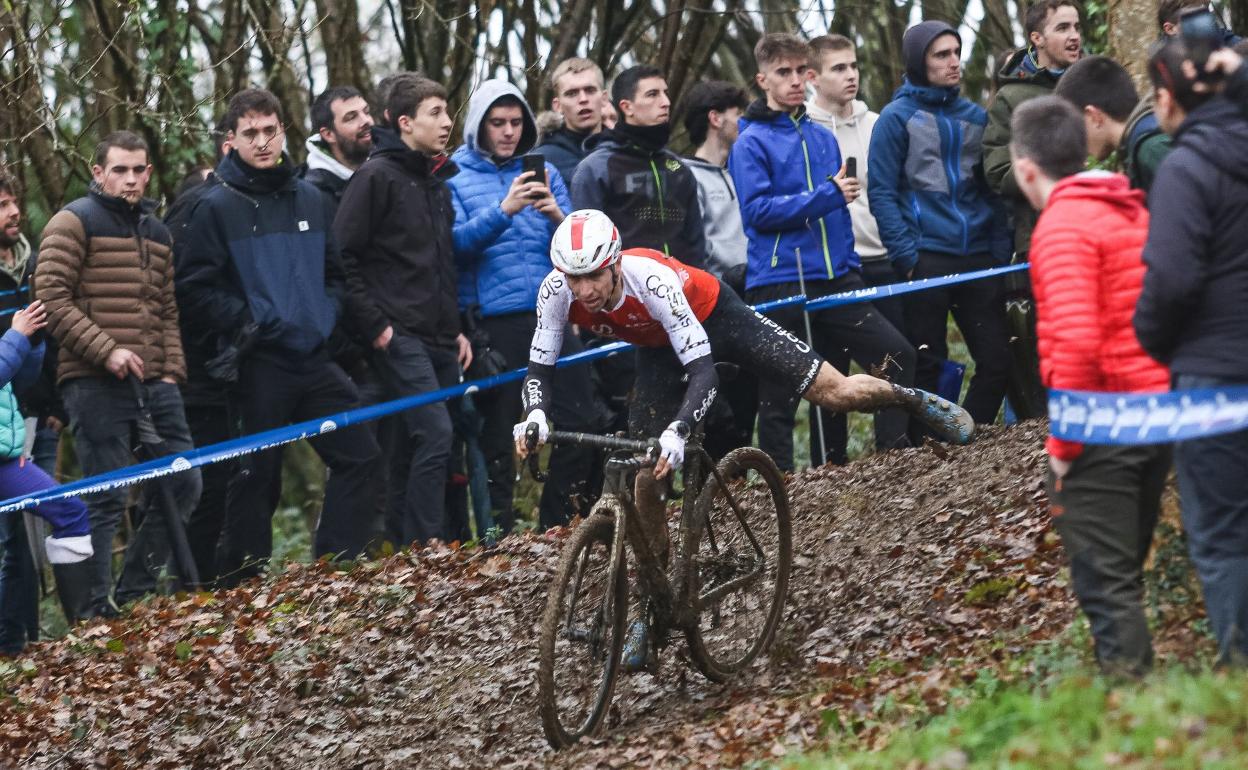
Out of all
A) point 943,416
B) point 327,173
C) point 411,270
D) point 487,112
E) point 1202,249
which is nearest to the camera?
point 1202,249

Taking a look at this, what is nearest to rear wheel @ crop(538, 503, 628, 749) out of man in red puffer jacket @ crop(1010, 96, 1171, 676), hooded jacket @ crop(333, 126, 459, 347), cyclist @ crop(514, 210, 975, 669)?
cyclist @ crop(514, 210, 975, 669)

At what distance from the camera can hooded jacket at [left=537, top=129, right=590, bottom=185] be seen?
39.0ft

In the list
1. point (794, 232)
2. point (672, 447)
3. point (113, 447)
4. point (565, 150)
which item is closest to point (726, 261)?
point (794, 232)

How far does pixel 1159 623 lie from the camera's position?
6.34 metres

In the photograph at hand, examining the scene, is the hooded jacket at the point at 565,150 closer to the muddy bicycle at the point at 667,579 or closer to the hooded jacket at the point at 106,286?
the hooded jacket at the point at 106,286

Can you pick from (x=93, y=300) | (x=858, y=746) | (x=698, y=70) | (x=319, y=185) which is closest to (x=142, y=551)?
Answer: (x=93, y=300)

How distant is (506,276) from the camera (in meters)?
11.0

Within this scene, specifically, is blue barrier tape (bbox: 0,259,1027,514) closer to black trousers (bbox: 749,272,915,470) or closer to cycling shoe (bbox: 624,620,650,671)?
black trousers (bbox: 749,272,915,470)

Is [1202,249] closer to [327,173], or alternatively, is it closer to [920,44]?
[920,44]

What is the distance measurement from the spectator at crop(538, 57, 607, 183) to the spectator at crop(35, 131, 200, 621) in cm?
298

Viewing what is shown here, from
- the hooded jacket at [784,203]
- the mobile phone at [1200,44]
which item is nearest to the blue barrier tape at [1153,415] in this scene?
the mobile phone at [1200,44]

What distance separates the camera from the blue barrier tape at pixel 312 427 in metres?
9.55

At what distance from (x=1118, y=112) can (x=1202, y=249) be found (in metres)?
1.30

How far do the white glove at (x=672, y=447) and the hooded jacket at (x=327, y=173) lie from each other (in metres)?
4.53
